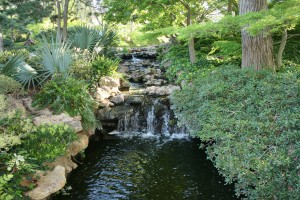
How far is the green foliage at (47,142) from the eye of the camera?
5250 mm

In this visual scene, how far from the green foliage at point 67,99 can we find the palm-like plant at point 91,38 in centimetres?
388

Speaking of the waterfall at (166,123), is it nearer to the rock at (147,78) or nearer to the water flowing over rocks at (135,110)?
the water flowing over rocks at (135,110)

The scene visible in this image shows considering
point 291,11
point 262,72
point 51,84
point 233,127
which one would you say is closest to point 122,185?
point 233,127

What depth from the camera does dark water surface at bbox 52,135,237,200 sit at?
5797mm

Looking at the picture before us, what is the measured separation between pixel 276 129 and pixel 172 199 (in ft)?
8.78

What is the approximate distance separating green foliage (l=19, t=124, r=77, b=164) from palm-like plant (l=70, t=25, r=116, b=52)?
5.86 m

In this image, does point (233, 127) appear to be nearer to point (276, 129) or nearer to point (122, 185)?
point (276, 129)

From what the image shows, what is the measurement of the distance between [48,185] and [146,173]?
2560 millimetres

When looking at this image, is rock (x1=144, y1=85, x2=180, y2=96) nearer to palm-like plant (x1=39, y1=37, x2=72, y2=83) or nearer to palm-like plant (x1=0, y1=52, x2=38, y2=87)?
palm-like plant (x1=39, y1=37, x2=72, y2=83)

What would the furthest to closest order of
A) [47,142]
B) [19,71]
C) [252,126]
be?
[19,71]
[47,142]
[252,126]

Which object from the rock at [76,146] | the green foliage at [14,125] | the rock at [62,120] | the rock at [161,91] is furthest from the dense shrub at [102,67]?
the green foliage at [14,125]

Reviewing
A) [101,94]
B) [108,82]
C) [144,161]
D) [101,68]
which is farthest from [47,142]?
[101,68]

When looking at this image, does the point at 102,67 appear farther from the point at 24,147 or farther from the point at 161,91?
the point at 24,147

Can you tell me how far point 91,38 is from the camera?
37.0 feet
